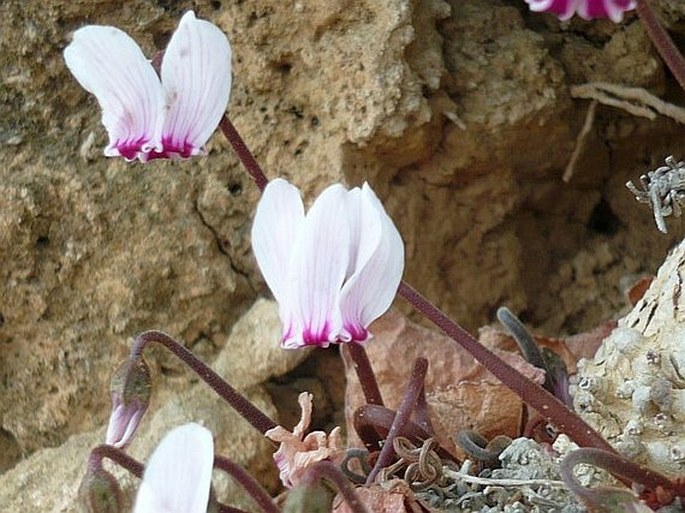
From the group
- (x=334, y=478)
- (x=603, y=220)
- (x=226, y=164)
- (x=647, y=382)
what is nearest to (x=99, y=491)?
(x=334, y=478)

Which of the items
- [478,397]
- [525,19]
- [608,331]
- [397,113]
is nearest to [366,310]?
[478,397]

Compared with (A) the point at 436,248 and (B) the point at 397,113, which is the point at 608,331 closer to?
(A) the point at 436,248

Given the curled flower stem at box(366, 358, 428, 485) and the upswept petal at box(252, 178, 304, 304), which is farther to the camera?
the curled flower stem at box(366, 358, 428, 485)

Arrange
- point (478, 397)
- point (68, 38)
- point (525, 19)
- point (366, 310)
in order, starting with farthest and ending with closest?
1. point (525, 19)
2. point (68, 38)
3. point (478, 397)
4. point (366, 310)

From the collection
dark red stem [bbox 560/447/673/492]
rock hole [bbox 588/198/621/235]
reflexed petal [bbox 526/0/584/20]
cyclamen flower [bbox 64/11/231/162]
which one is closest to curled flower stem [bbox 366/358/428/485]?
dark red stem [bbox 560/447/673/492]

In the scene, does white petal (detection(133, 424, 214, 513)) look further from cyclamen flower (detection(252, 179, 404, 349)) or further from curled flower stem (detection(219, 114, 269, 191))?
curled flower stem (detection(219, 114, 269, 191))

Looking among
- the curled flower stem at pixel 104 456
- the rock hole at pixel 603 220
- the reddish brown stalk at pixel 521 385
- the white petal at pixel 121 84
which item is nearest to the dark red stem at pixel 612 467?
the reddish brown stalk at pixel 521 385
